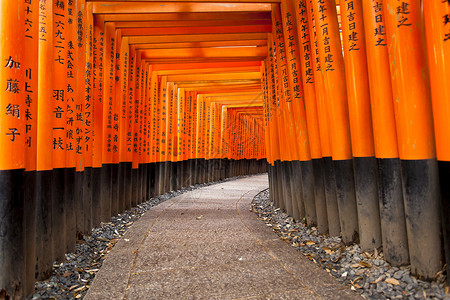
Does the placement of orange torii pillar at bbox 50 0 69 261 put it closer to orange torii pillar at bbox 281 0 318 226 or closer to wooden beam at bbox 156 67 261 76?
orange torii pillar at bbox 281 0 318 226

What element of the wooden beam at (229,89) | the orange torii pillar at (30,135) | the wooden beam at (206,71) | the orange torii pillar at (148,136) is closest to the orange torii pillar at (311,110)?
the orange torii pillar at (30,135)

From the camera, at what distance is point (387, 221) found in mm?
2609

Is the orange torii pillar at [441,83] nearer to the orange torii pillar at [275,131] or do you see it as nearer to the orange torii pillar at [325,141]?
the orange torii pillar at [325,141]

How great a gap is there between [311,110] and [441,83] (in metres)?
2.05

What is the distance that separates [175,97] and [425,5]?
8.95 m

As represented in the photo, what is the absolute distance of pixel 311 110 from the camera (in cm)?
405

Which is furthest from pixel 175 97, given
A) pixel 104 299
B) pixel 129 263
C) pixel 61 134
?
pixel 104 299

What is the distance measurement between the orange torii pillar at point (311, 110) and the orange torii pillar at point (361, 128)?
899 millimetres

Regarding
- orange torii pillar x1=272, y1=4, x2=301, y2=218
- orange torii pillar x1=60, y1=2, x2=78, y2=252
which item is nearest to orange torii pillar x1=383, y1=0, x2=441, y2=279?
orange torii pillar x1=272, y1=4, x2=301, y2=218

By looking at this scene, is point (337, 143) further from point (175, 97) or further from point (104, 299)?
point (175, 97)

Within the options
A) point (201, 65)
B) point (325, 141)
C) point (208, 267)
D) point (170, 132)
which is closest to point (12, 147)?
point (208, 267)

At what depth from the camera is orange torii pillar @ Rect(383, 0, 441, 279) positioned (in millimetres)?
2238

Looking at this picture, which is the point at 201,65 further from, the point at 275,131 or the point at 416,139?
the point at 416,139

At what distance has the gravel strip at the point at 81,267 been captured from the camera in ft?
8.75
